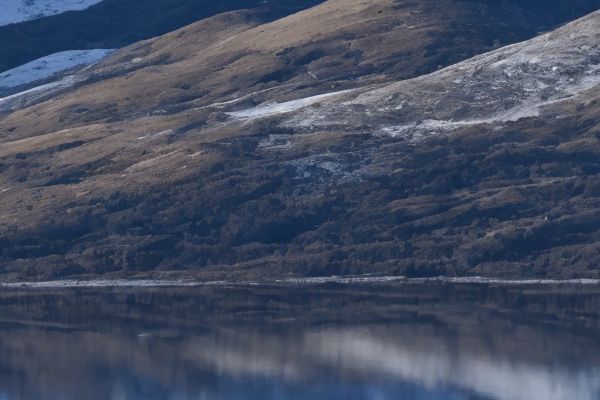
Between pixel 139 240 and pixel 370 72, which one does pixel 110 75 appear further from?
pixel 139 240

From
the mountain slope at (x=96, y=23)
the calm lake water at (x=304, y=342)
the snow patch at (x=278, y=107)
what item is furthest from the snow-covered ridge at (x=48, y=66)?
the calm lake water at (x=304, y=342)

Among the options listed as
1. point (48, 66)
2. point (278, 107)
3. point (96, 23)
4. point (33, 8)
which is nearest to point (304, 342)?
point (278, 107)

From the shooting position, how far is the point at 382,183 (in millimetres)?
90375

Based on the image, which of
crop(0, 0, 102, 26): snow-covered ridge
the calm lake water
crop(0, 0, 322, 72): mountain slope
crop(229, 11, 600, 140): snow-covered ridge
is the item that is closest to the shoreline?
the calm lake water

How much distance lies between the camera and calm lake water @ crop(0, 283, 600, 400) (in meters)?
58.6

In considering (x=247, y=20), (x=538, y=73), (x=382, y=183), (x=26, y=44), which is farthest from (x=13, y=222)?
(x=26, y=44)

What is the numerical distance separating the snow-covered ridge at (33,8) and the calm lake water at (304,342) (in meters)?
84.9

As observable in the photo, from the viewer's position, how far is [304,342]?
2623 inches

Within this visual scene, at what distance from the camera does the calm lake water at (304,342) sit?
58625mm

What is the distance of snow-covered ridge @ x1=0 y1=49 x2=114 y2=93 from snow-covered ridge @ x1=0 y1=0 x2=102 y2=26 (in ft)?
43.1

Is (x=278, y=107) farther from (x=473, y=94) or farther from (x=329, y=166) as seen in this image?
(x=329, y=166)

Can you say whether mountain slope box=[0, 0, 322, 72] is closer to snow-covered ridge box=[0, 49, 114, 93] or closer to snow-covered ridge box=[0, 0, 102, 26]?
snow-covered ridge box=[0, 0, 102, 26]

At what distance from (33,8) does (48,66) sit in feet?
66.2

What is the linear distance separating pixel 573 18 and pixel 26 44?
185ft
